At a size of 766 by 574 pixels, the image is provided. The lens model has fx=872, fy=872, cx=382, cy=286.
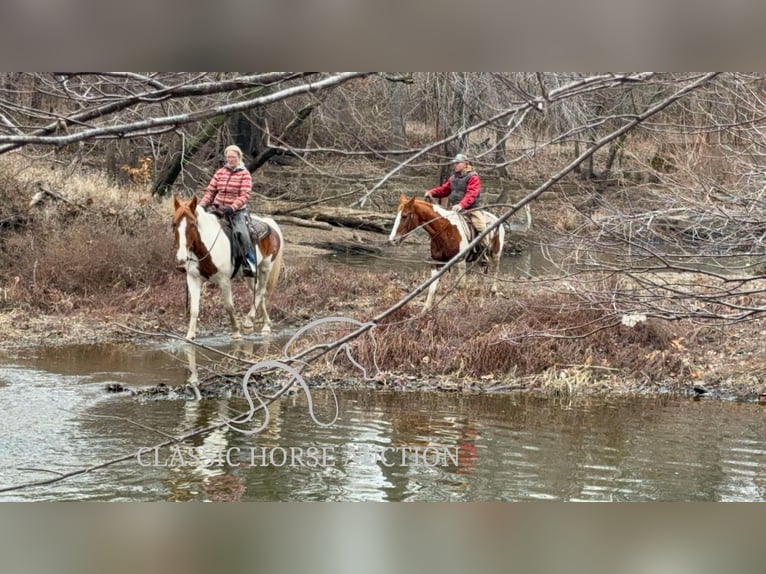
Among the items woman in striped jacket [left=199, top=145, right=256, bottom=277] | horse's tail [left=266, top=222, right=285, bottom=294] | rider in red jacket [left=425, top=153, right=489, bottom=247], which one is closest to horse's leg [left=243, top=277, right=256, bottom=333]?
horse's tail [left=266, top=222, right=285, bottom=294]

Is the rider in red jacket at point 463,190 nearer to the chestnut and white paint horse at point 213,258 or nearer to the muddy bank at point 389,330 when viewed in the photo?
the muddy bank at point 389,330

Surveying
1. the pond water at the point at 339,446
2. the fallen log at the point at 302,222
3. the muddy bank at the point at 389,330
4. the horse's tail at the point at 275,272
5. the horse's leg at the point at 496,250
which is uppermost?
the fallen log at the point at 302,222

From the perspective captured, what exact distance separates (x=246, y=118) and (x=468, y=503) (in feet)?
8.13

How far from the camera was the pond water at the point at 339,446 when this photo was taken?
4.95 m

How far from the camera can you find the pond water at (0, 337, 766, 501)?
16.2 feet

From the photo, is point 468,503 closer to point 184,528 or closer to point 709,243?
point 184,528

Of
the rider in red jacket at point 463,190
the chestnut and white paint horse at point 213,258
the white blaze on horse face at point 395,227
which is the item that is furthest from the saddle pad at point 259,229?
the rider in red jacket at point 463,190

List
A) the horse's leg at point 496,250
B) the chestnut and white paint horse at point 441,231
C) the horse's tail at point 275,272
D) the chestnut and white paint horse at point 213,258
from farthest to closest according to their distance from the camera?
the horse's tail at point 275,272 < the chestnut and white paint horse at point 213,258 < the horse's leg at point 496,250 < the chestnut and white paint horse at point 441,231

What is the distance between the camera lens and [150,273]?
5918 mm

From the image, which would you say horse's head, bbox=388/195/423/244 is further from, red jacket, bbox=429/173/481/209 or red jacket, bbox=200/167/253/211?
red jacket, bbox=200/167/253/211

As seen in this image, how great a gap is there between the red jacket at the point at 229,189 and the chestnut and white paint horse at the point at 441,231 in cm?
98

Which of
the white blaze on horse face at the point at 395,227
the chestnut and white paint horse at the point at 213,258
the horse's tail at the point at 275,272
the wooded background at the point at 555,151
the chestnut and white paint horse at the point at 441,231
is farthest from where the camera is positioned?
the horse's tail at the point at 275,272

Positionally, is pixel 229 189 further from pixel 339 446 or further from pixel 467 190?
pixel 339 446

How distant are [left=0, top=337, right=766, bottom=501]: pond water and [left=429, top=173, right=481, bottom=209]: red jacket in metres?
1.35
